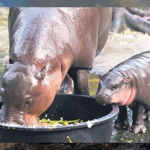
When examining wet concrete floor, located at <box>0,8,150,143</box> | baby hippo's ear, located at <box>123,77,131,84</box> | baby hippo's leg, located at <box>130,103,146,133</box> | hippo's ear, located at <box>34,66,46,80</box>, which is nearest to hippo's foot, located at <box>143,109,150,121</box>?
baby hippo's leg, located at <box>130,103,146,133</box>

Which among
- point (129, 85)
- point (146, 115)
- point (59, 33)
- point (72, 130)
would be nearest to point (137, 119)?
point (146, 115)

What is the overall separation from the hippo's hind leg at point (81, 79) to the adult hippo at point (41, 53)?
3 centimetres

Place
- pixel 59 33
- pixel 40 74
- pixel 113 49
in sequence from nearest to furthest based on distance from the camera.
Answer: pixel 40 74, pixel 59 33, pixel 113 49

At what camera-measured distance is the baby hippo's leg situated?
9.57 ft

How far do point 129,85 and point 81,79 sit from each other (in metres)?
0.43

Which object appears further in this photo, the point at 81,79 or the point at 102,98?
the point at 81,79

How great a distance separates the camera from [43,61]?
2.36 metres

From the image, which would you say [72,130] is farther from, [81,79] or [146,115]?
[146,115]

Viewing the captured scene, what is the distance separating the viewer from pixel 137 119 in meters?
2.98

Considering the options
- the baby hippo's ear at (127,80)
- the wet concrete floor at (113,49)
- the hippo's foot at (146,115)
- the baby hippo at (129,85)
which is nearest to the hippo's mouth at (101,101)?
the baby hippo at (129,85)

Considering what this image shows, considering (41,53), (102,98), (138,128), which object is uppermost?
(41,53)

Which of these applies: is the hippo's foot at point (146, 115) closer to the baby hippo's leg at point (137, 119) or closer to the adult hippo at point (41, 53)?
the baby hippo's leg at point (137, 119)

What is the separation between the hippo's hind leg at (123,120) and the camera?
2.95 metres

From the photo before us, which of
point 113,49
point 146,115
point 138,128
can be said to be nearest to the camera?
point 113,49
